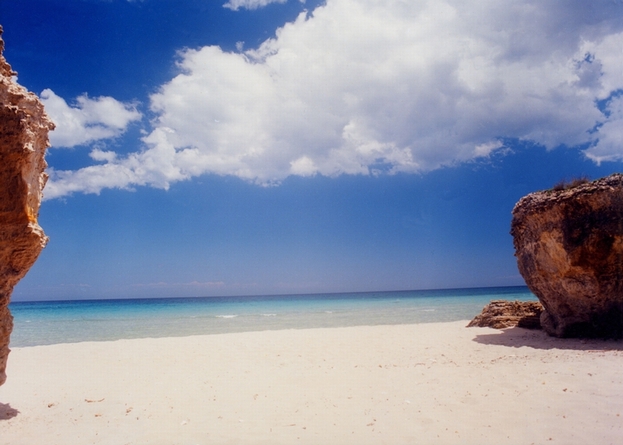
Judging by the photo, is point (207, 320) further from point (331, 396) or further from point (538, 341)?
point (331, 396)

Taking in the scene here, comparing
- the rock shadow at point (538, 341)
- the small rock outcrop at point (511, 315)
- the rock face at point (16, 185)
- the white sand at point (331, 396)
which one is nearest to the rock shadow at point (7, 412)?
the white sand at point (331, 396)

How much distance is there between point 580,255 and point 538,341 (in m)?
2.52

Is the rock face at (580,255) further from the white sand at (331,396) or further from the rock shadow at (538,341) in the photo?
the white sand at (331,396)

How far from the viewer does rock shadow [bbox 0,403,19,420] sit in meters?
5.11

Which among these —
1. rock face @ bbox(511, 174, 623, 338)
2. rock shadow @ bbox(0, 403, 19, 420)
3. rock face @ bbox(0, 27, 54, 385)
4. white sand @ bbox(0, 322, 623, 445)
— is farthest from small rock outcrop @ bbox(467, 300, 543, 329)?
rock face @ bbox(0, 27, 54, 385)

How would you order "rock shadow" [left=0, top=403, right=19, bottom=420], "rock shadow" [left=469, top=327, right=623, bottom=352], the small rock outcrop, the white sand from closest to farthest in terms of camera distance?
1. the white sand
2. "rock shadow" [left=0, top=403, right=19, bottom=420]
3. "rock shadow" [left=469, top=327, right=623, bottom=352]
4. the small rock outcrop

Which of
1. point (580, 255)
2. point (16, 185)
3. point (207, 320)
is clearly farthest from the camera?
point (207, 320)

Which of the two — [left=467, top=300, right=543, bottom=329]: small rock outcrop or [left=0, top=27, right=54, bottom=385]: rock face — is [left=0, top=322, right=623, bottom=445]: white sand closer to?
[left=0, top=27, right=54, bottom=385]: rock face

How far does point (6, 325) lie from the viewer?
5008 mm

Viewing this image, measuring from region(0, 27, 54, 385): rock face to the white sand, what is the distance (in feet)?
5.42

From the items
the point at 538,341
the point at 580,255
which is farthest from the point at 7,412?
the point at 580,255

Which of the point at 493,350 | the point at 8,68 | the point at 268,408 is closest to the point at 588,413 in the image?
the point at 268,408

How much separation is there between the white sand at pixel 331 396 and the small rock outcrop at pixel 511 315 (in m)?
2.32

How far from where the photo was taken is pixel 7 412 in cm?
529
